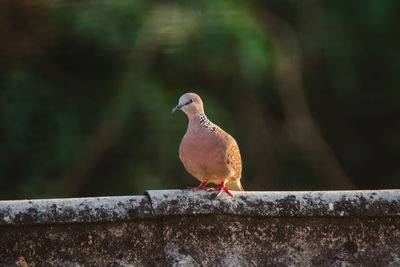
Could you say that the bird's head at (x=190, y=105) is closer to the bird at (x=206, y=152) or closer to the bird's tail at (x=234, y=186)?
the bird at (x=206, y=152)

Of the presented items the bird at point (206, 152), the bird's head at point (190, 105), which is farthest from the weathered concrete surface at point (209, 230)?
the bird's head at point (190, 105)


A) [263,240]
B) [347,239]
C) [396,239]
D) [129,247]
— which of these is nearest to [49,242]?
[129,247]

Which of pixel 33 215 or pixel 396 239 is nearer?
pixel 33 215

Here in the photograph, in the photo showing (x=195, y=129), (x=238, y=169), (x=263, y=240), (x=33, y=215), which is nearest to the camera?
(x=33, y=215)

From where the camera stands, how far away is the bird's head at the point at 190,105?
2387 millimetres

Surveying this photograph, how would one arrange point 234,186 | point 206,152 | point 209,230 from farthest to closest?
point 234,186 < point 206,152 < point 209,230

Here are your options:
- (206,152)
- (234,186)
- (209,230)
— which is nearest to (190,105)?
(206,152)

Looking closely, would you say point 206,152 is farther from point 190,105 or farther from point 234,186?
point 234,186

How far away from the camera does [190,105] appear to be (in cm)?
242

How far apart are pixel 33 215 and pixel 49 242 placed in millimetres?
86

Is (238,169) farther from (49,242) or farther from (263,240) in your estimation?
(49,242)

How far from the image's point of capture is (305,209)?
1652 millimetres

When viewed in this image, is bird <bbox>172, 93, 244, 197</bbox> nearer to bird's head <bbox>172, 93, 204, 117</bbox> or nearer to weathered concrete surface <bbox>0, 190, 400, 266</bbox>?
bird's head <bbox>172, 93, 204, 117</bbox>

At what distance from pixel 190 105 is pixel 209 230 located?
0.87 metres
